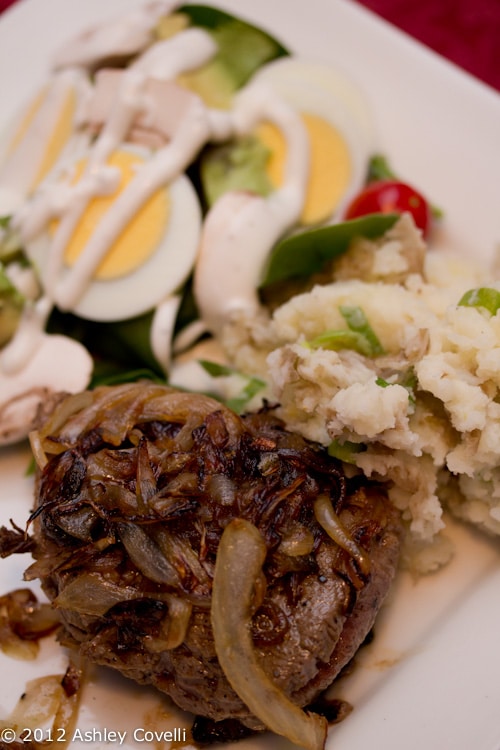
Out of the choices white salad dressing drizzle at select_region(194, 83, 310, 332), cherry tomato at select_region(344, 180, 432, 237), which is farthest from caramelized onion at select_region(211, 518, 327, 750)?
cherry tomato at select_region(344, 180, 432, 237)

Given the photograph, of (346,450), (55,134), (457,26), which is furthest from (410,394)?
(457,26)

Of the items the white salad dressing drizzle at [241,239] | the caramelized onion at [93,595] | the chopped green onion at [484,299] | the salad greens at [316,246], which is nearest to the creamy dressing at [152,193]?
the white salad dressing drizzle at [241,239]

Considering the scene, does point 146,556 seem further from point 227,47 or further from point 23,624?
point 227,47

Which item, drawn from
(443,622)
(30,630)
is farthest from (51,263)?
(443,622)

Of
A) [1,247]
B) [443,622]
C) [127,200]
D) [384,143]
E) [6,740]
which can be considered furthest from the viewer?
[384,143]

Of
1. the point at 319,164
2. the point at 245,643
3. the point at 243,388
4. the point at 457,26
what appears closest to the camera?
the point at 245,643

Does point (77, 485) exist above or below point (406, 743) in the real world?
above

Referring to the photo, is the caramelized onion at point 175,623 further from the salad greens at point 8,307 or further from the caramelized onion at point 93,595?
the salad greens at point 8,307

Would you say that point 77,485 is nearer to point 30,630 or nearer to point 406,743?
point 30,630
